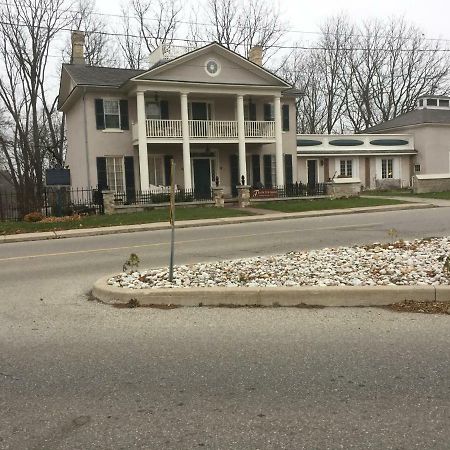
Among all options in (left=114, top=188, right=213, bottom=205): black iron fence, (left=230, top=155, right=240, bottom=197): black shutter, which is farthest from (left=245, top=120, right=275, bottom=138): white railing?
(left=114, top=188, right=213, bottom=205): black iron fence

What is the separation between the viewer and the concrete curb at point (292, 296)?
6121 millimetres

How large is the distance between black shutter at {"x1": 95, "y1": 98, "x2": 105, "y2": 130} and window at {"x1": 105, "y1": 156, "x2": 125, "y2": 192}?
5.39 ft

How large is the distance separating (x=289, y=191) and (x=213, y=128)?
5.29m

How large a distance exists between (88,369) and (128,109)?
23304 millimetres

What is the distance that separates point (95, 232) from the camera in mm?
16531

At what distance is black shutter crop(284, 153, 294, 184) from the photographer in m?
29.7

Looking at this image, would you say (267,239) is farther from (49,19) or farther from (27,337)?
(49,19)

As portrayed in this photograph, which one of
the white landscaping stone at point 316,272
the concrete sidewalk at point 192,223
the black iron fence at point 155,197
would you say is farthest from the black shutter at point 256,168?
the white landscaping stone at point 316,272

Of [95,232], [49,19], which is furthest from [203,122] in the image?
[49,19]

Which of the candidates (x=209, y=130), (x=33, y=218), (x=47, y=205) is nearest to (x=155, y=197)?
(x=47, y=205)

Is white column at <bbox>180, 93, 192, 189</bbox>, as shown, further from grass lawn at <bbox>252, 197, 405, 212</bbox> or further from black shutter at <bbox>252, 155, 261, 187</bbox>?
black shutter at <bbox>252, 155, 261, 187</bbox>

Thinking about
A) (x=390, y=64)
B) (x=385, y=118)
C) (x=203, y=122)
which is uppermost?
(x=390, y=64)

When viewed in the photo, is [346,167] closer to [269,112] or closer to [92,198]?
[269,112]

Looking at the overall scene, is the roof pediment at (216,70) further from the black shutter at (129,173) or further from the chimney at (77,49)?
the chimney at (77,49)
